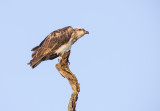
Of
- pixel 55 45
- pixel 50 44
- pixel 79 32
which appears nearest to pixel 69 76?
pixel 55 45

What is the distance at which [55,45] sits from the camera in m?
12.8

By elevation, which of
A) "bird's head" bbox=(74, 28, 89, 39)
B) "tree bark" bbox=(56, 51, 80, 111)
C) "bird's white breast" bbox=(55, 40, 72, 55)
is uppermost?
"bird's head" bbox=(74, 28, 89, 39)

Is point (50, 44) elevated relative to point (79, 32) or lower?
lower

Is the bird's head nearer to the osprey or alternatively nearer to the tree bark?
the osprey

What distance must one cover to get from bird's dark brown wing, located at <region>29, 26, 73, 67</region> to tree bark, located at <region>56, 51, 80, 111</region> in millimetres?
933

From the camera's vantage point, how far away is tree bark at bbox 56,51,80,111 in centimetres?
1059

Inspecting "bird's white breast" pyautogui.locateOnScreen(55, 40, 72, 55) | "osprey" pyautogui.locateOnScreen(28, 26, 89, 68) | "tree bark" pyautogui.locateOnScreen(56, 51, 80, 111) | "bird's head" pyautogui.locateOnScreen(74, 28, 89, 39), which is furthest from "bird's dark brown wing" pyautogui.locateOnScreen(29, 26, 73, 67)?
"tree bark" pyautogui.locateOnScreen(56, 51, 80, 111)

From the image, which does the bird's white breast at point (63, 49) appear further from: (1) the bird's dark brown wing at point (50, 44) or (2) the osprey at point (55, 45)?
(1) the bird's dark brown wing at point (50, 44)

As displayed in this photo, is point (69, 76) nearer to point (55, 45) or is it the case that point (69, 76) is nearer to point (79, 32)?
point (55, 45)

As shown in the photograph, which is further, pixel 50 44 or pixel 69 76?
pixel 50 44

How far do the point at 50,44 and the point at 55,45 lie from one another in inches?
9.8

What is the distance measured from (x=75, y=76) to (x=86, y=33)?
3.64 metres

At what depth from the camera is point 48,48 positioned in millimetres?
12672

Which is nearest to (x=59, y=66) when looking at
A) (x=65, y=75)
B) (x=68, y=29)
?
(x=65, y=75)
